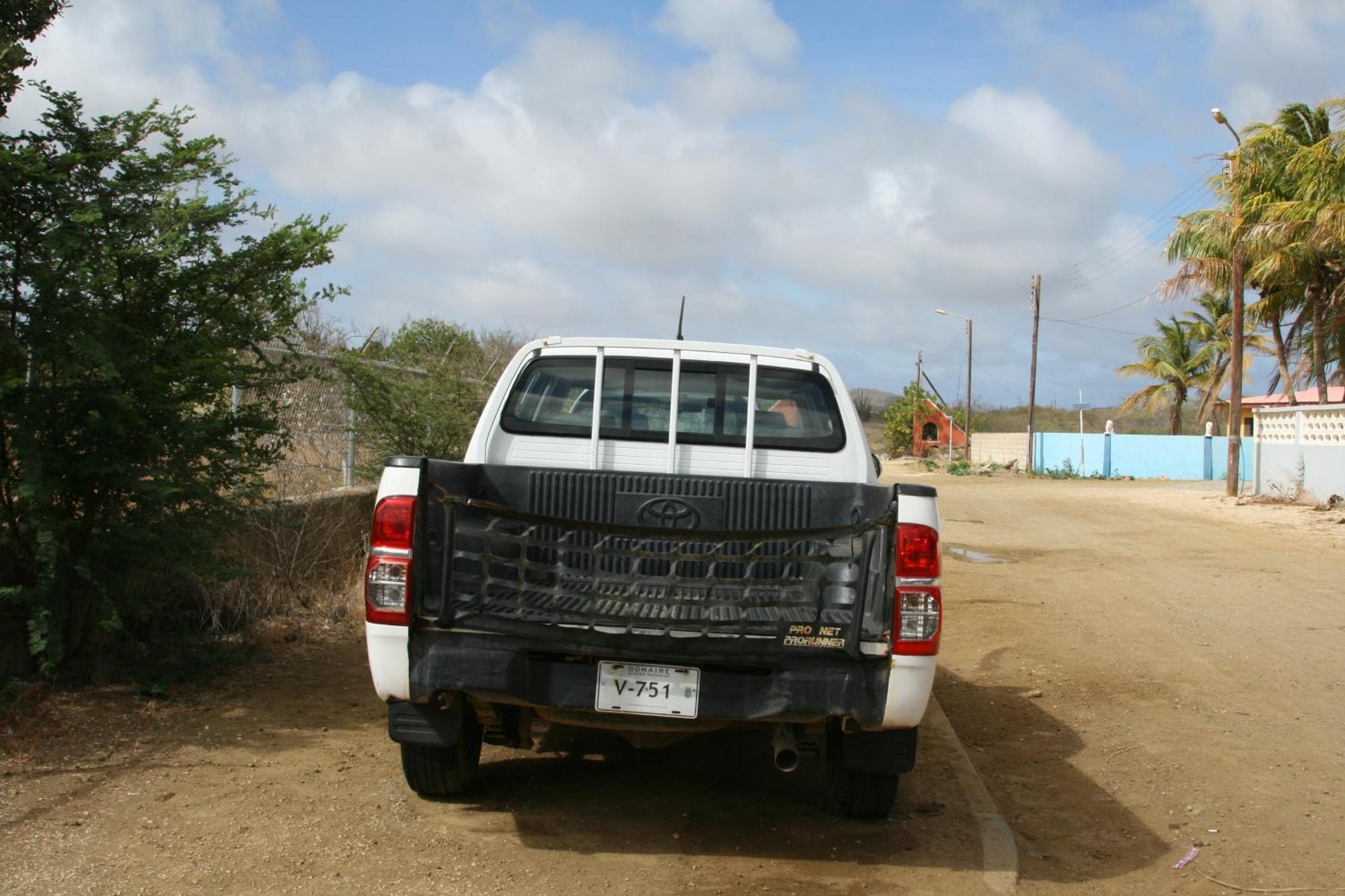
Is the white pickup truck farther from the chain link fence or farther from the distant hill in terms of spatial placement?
the distant hill

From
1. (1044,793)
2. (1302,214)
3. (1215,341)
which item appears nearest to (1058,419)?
(1215,341)

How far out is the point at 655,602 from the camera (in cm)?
406

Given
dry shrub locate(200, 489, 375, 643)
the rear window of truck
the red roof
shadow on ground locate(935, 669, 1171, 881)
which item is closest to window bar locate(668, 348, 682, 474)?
the rear window of truck

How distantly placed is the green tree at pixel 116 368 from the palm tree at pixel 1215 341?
38.1 meters

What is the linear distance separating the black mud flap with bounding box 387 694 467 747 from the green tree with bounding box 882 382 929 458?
57369 millimetres

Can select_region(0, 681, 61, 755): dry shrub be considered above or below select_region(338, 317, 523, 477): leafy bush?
below

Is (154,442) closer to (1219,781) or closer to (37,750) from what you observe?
(37,750)

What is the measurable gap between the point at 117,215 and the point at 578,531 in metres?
3.00

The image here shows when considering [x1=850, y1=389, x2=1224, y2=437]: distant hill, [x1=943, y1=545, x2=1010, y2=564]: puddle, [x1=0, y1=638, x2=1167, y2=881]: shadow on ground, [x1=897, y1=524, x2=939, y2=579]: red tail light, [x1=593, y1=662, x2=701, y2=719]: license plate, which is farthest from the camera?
[x1=850, y1=389, x2=1224, y2=437]: distant hill

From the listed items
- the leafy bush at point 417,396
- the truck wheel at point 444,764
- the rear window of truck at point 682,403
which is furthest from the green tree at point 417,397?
the truck wheel at point 444,764

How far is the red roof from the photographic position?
1462 inches

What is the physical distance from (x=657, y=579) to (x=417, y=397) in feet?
22.8

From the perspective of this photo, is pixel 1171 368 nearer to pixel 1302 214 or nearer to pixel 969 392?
pixel 969 392

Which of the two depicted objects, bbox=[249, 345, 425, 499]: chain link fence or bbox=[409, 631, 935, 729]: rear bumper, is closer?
bbox=[409, 631, 935, 729]: rear bumper
